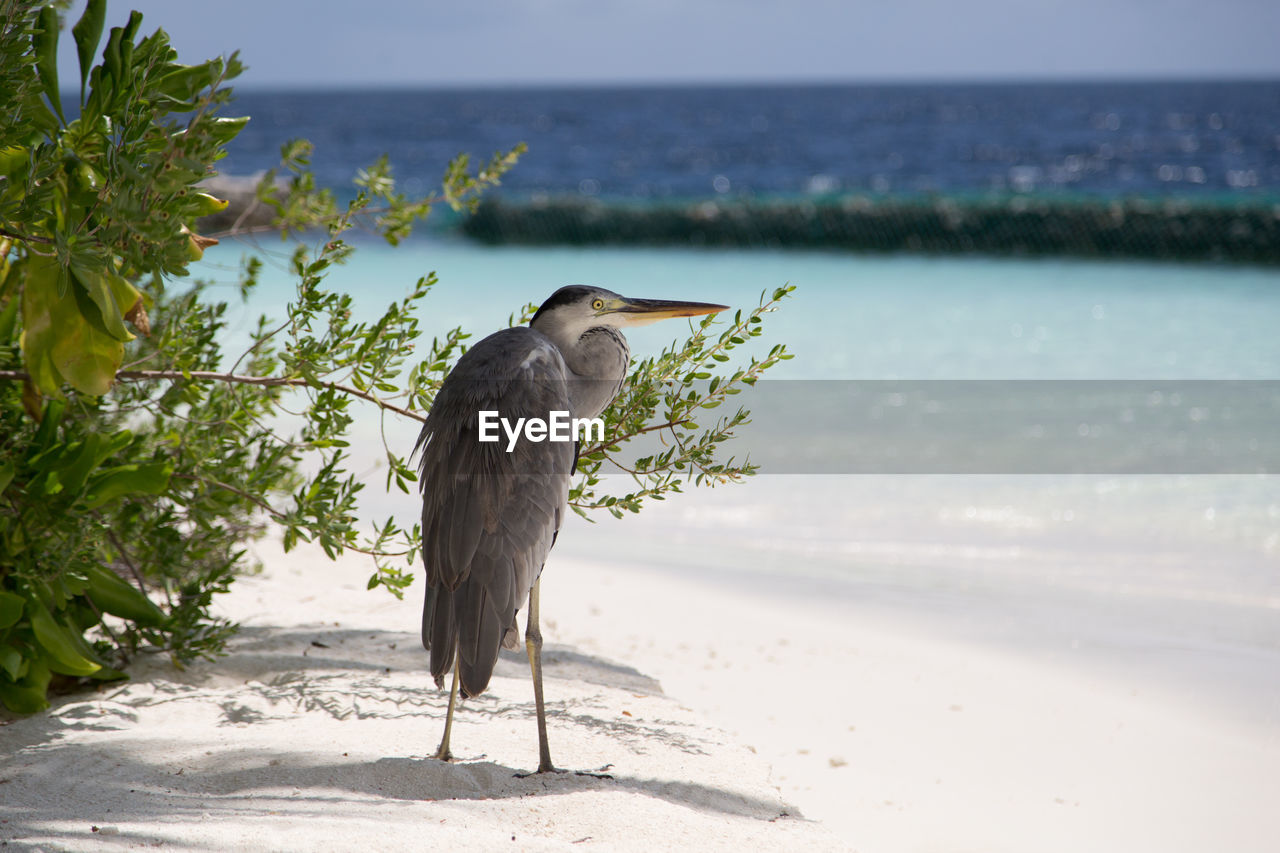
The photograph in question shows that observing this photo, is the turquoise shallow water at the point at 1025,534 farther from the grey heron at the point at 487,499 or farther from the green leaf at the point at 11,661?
the grey heron at the point at 487,499

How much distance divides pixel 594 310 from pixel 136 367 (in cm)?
160

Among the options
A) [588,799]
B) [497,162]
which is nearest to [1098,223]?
[497,162]

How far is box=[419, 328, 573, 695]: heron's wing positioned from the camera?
2428 mm

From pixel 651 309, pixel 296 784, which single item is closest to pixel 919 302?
pixel 651 309

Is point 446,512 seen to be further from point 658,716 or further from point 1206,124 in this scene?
point 1206,124

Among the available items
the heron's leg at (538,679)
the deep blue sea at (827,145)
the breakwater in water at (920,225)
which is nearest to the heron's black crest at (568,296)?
the heron's leg at (538,679)

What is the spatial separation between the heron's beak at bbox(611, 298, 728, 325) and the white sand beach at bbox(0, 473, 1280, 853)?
117cm

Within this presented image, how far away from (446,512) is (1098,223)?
16.0 m

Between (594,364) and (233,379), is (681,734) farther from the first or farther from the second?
(233,379)

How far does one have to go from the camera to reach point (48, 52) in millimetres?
2418

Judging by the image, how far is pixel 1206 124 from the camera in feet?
147

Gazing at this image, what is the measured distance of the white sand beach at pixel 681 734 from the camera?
238cm

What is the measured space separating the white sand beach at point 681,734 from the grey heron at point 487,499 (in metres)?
0.39

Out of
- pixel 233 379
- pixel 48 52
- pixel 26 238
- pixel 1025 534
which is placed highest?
pixel 48 52
